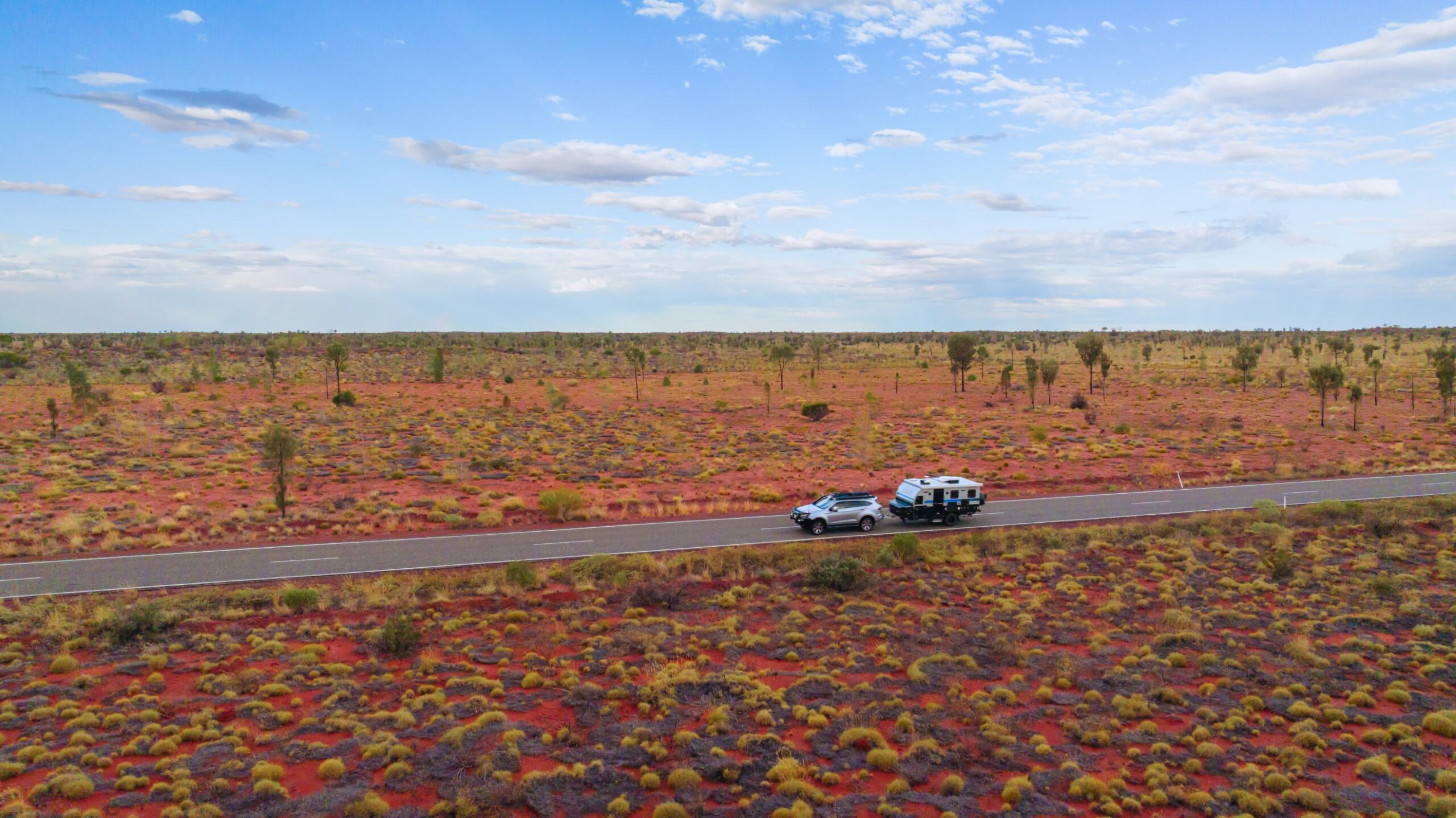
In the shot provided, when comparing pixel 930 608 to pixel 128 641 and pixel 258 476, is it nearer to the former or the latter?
pixel 128 641

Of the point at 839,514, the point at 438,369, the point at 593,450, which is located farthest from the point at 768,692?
the point at 438,369

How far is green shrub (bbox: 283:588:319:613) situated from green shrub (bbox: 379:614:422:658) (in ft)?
11.7

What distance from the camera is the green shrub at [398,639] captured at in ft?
64.7

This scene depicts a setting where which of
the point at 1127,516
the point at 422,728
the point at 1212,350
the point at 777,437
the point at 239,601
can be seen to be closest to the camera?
the point at 422,728

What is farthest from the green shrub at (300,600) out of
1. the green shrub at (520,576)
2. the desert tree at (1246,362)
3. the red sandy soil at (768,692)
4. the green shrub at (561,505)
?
the desert tree at (1246,362)

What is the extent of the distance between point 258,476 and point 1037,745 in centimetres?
3786

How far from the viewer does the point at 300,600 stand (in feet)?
72.8

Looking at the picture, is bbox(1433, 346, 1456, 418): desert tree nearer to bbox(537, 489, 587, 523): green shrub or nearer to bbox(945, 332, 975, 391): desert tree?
bbox(945, 332, 975, 391): desert tree

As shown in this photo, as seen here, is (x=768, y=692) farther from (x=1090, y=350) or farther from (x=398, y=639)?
(x=1090, y=350)

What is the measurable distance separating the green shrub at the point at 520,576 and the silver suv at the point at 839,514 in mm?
10638

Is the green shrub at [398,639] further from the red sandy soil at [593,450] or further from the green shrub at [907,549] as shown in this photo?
the green shrub at [907,549]

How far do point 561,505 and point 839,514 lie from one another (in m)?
11.3

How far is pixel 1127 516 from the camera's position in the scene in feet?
107

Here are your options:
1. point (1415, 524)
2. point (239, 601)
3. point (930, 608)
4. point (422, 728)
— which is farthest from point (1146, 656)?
point (239, 601)
